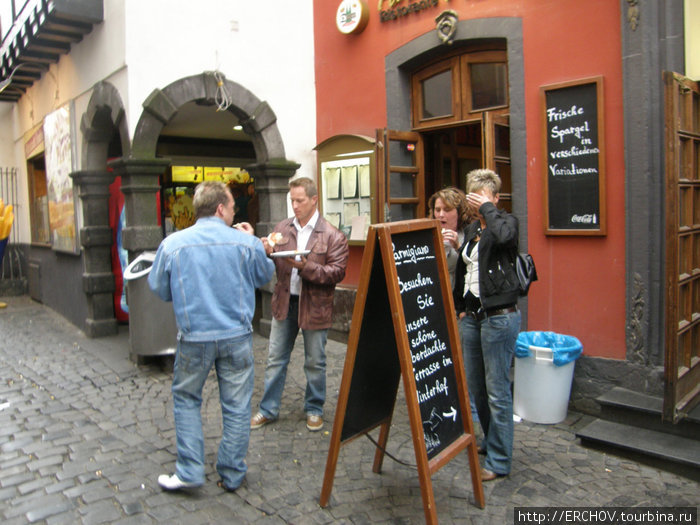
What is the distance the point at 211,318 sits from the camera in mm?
3402

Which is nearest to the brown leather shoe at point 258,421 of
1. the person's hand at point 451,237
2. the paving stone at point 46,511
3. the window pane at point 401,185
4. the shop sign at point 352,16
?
the paving stone at point 46,511

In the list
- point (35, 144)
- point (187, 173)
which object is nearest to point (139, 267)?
point (187, 173)

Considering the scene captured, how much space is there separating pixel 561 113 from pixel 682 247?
148 cm

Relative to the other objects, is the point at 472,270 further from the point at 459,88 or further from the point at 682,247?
the point at 459,88

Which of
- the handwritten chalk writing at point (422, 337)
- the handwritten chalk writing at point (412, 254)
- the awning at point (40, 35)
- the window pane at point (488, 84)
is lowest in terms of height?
the handwritten chalk writing at point (422, 337)

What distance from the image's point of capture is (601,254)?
4.73 meters

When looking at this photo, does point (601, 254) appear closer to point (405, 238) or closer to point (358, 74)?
point (405, 238)

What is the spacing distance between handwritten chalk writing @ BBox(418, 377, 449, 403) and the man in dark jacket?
39 cm

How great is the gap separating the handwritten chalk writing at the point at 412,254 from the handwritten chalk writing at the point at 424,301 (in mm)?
203

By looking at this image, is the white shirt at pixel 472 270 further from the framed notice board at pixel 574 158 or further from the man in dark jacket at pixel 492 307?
the framed notice board at pixel 574 158

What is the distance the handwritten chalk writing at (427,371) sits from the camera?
3186mm

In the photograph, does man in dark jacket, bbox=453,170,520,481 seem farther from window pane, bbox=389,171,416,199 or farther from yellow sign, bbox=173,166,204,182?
yellow sign, bbox=173,166,204,182

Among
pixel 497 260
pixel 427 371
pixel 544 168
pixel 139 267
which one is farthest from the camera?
pixel 139 267

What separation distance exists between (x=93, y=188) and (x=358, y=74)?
3690 millimetres
